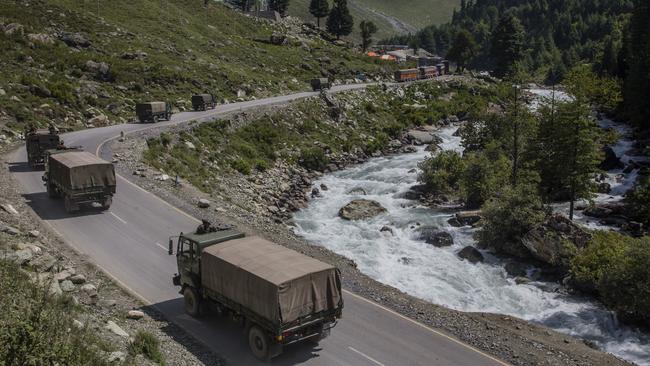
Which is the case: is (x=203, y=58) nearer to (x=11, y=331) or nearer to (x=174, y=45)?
(x=174, y=45)

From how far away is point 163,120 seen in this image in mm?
56219

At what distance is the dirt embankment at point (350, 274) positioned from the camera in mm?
19469

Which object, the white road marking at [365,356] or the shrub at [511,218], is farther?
the shrub at [511,218]

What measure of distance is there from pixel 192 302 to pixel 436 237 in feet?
73.1

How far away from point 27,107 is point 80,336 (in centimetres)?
4315

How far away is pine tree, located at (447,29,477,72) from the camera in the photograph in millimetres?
125812

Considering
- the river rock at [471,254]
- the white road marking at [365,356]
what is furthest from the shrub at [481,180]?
the white road marking at [365,356]

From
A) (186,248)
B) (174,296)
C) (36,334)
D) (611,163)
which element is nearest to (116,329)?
(186,248)

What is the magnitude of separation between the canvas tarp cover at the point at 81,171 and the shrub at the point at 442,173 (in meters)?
29.3

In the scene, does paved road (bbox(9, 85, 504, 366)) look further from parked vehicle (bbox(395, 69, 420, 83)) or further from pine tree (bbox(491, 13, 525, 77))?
pine tree (bbox(491, 13, 525, 77))

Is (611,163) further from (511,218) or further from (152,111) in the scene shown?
(152,111)

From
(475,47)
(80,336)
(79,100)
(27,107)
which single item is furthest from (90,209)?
(475,47)

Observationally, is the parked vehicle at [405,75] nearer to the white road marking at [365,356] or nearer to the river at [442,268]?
the river at [442,268]

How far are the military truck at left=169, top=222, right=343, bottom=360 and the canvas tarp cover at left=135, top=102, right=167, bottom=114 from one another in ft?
125
